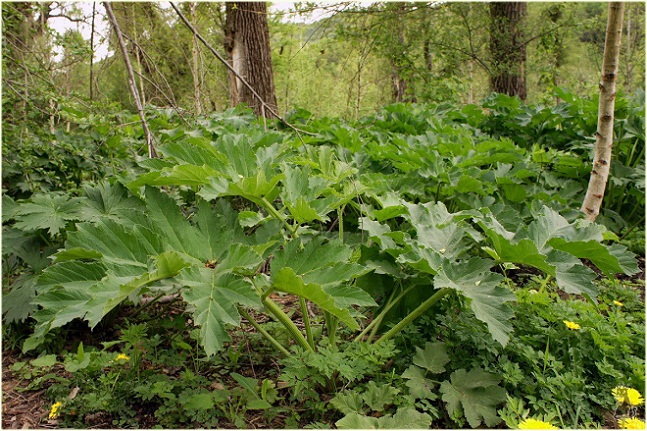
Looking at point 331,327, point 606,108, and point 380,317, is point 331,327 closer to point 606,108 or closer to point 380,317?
point 380,317

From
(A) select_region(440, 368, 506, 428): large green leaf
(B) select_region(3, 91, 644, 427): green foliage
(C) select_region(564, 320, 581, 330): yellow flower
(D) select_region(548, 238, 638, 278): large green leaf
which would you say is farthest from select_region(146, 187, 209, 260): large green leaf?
(C) select_region(564, 320, 581, 330): yellow flower

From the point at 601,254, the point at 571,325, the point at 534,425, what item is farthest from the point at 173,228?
the point at 571,325

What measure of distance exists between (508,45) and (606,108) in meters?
6.36

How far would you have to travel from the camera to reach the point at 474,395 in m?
1.76

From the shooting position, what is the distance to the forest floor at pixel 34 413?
70.5 inches

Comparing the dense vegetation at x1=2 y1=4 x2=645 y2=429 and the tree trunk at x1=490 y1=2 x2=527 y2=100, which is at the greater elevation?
the tree trunk at x1=490 y1=2 x2=527 y2=100

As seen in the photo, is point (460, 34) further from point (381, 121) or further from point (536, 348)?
point (536, 348)

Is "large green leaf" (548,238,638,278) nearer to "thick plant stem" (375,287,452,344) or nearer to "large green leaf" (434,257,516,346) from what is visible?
"large green leaf" (434,257,516,346)

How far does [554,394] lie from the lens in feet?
5.80

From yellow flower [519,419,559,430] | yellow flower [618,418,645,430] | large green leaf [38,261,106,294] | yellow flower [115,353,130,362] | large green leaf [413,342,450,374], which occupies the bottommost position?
yellow flower [618,418,645,430]

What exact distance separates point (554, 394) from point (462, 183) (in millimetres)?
1383

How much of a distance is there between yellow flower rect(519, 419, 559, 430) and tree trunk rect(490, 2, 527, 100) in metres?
7.95

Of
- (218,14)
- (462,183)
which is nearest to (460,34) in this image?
(218,14)

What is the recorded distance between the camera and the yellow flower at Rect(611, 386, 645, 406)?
1714mm
